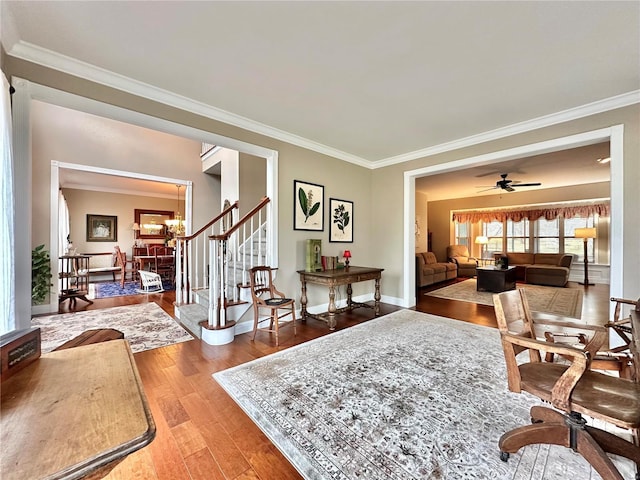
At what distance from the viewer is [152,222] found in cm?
873

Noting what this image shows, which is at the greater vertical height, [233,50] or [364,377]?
[233,50]

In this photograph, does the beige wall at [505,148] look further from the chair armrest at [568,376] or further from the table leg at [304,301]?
the chair armrest at [568,376]

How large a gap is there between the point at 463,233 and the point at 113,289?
1095 centimetres

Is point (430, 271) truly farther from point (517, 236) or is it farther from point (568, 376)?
point (568, 376)

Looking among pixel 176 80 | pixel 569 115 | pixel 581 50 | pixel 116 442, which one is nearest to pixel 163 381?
pixel 116 442

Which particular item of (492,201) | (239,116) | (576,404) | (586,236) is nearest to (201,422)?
(576,404)

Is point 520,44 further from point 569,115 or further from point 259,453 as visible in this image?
point 259,453

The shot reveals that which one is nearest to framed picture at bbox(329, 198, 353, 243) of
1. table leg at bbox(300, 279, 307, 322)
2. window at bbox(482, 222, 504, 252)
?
table leg at bbox(300, 279, 307, 322)

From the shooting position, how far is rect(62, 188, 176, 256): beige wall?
752 cm

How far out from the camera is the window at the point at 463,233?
9719 mm

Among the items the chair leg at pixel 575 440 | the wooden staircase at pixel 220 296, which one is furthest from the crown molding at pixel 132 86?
the chair leg at pixel 575 440

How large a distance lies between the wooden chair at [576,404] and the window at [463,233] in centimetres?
899

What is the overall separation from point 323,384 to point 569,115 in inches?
158

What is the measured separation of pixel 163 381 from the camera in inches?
86.9
